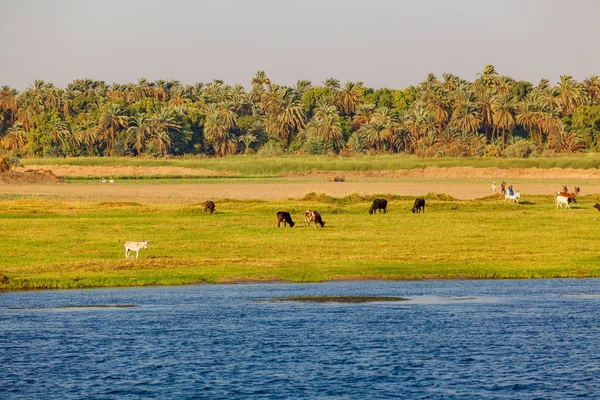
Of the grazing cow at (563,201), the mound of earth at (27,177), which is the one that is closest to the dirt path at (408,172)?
the mound of earth at (27,177)

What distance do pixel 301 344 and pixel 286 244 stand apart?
77.8 ft

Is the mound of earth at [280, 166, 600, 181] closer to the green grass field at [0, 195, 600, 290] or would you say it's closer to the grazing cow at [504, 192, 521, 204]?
the grazing cow at [504, 192, 521, 204]

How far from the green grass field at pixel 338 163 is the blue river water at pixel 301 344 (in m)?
121

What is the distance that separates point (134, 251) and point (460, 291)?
690 inches

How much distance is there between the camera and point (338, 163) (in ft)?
575

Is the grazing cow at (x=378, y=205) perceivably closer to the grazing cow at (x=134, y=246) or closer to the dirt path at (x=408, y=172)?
the grazing cow at (x=134, y=246)

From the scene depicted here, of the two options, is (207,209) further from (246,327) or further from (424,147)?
(424,147)

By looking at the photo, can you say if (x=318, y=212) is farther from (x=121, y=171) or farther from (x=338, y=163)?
(x=121, y=171)

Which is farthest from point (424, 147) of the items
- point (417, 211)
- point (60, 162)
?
point (417, 211)

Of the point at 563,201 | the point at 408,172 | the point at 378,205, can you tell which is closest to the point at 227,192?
the point at 378,205

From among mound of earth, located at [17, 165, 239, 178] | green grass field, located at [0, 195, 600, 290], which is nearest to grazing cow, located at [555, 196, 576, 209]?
green grass field, located at [0, 195, 600, 290]

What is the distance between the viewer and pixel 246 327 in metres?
31.0

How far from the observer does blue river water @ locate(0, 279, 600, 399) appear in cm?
2347

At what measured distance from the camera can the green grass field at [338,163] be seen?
157000 millimetres
